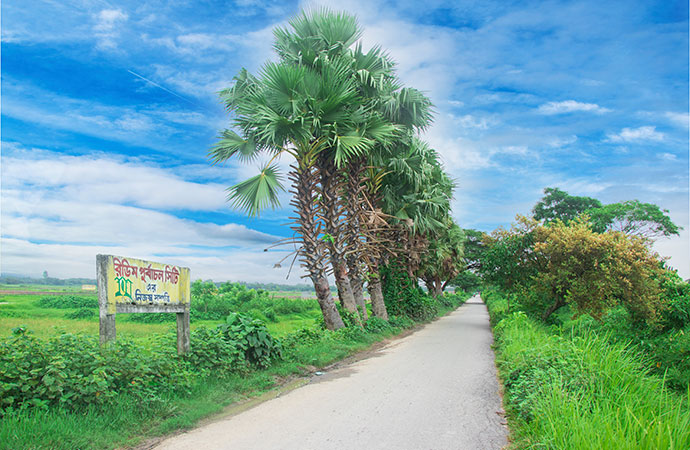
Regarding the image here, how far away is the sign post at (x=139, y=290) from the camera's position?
5.72m

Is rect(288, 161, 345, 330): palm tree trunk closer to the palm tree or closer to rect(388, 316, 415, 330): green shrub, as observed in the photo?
the palm tree

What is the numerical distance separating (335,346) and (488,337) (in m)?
7.57

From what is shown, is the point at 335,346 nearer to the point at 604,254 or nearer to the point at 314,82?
the point at 314,82

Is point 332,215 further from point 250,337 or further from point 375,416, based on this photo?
point 375,416

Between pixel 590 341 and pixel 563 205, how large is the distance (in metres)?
37.6

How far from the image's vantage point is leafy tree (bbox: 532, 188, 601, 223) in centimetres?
3972

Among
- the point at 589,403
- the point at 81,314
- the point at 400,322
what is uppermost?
the point at 589,403

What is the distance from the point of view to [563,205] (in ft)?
132

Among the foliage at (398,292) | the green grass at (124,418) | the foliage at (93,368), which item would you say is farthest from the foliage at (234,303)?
the green grass at (124,418)

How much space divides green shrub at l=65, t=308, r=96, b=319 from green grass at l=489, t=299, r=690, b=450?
20.3 meters

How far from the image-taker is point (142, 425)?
4.90m

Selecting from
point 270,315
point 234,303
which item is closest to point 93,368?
point 270,315

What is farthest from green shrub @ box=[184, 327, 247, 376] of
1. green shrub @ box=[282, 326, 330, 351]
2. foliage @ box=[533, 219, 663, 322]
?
foliage @ box=[533, 219, 663, 322]

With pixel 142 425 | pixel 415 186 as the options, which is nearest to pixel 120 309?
pixel 142 425
